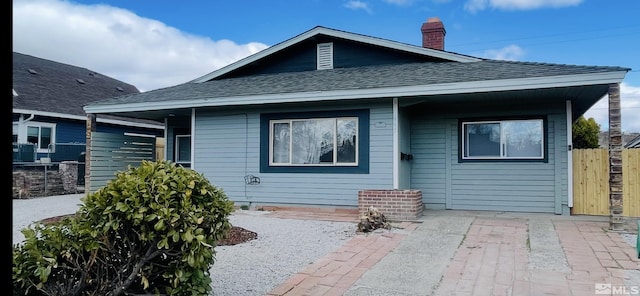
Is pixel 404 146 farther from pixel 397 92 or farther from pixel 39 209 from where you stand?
pixel 39 209

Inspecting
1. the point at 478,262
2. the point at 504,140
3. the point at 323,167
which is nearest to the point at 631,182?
the point at 504,140

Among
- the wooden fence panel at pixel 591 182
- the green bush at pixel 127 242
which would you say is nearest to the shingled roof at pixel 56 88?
the green bush at pixel 127 242

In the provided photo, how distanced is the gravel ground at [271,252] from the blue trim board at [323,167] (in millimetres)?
1467

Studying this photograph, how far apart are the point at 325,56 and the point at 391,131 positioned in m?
3.60

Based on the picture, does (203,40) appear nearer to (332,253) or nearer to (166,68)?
(166,68)

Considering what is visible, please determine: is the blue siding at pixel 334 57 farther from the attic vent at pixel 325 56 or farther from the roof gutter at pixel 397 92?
the roof gutter at pixel 397 92

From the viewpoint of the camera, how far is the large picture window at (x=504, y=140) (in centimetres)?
880

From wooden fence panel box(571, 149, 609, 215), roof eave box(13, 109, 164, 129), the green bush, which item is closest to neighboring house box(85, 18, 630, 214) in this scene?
wooden fence panel box(571, 149, 609, 215)

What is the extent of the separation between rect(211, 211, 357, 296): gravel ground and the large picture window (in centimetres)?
363

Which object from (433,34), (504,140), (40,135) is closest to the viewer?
(504,140)

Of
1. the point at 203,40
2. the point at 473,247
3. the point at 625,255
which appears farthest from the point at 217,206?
the point at 203,40

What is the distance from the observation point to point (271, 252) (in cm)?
543

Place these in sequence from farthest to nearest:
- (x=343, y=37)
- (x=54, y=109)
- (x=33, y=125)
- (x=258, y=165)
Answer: (x=54, y=109)
(x=33, y=125)
(x=343, y=37)
(x=258, y=165)

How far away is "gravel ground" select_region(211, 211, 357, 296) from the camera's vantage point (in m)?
4.16
